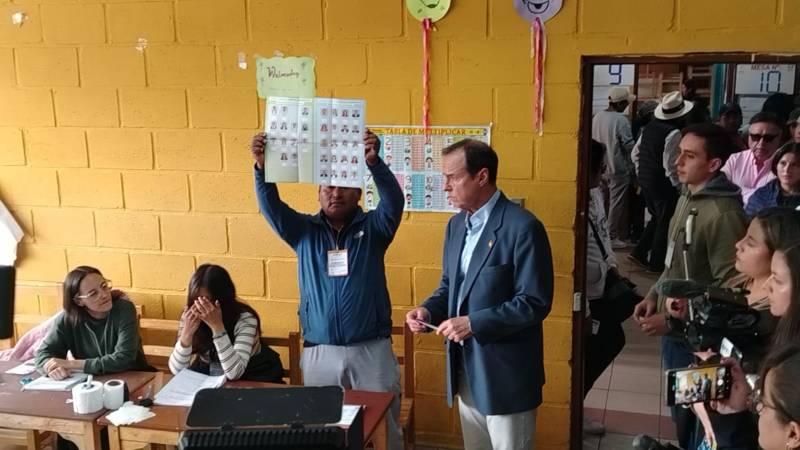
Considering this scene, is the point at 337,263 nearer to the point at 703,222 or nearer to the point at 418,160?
the point at 418,160

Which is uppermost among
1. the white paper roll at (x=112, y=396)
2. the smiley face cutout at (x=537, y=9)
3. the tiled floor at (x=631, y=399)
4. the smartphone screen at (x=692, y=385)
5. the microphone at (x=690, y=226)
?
the smiley face cutout at (x=537, y=9)

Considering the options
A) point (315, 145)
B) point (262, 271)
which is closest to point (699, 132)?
point (315, 145)

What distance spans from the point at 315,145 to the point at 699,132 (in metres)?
1.45

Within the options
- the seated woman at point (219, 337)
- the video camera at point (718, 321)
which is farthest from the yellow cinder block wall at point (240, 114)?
the video camera at point (718, 321)

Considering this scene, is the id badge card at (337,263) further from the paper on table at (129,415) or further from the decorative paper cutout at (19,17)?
the decorative paper cutout at (19,17)

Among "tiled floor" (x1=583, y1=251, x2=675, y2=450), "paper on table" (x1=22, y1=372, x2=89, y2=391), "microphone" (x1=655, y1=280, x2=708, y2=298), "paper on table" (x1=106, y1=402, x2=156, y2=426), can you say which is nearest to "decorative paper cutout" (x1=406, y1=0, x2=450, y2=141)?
"microphone" (x1=655, y1=280, x2=708, y2=298)

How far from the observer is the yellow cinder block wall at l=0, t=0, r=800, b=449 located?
2.82 meters

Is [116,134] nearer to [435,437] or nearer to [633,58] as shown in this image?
[435,437]

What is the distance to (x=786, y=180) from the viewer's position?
118 inches

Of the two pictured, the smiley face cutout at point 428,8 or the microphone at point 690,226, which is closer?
the microphone at point 690,226

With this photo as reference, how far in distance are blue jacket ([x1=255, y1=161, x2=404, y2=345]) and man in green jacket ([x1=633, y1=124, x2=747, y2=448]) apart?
987 mm

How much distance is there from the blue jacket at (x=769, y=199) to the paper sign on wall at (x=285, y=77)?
6.54ft

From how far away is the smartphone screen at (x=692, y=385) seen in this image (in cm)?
165

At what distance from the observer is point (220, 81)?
126 inches
